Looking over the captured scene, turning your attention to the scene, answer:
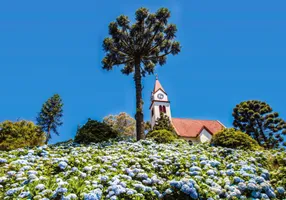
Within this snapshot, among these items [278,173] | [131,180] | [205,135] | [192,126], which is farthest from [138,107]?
[192,126]

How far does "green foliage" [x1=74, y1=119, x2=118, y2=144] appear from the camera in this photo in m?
12.0

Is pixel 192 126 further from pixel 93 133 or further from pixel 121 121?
pixel 93 133

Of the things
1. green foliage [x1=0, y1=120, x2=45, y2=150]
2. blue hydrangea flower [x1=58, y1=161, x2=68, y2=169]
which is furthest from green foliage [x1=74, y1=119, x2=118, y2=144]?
blue hydrangea flower [x1=58, y1=161, x2=68, y2=169]

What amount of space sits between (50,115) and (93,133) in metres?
22.6

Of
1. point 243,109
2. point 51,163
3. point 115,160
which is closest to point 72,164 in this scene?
point 51,163

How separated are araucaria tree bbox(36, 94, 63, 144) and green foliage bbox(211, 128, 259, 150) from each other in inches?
1026

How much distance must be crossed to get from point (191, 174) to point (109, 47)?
41.6 feet

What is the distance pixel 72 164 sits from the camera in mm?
6113

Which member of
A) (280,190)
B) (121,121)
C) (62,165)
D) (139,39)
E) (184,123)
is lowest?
(280,190)

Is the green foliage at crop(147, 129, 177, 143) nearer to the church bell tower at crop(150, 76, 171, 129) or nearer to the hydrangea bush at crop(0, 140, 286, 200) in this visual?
the hydrangea bush at crop(0, 140, 286, 200)

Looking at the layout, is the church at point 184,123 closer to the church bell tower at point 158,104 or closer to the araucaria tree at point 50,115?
the church bell tower at point 158,104

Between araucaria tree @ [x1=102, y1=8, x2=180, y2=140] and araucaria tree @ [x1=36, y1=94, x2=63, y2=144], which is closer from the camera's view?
araucaria tree @ [x1=102, y1=8, x2=180, y2=140]

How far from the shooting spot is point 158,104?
36531mm

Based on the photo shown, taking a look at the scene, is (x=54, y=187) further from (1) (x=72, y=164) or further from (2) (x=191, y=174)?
(2) (x=191, y=174)
